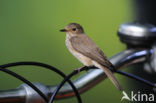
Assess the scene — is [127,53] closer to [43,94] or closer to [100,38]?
[43,94]

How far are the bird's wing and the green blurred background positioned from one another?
0.72 m

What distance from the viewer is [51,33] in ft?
5.65

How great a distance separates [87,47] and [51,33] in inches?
38.8

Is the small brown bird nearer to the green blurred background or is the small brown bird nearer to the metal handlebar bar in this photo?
the metal handlebar bar

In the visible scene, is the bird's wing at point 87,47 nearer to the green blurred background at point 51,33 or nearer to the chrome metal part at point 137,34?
the chrome metal part at point 137,34

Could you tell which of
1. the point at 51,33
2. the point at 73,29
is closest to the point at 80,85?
the point at 73,29

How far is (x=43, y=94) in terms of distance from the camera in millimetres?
561

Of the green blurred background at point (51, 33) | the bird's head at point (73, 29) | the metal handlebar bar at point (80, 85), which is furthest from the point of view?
the green blurred background at point (51, 33)

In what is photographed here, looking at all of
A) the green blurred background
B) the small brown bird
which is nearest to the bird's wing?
the small brown bird

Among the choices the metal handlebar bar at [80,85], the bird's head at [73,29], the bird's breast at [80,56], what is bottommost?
the metal handlebar bar at [80,85]

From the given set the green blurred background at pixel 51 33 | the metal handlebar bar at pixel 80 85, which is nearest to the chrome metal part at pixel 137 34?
the metal handlebar bar at pixel 80 85

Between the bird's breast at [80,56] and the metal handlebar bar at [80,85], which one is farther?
the bird's breast at [80,56]

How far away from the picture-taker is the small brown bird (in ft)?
2.23

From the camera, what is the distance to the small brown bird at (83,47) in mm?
680
